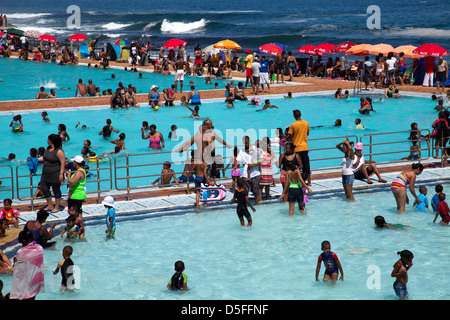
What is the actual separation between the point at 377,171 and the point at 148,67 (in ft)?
93.7

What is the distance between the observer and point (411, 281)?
10.5 metres

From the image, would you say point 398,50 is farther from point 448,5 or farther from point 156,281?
point 448,5

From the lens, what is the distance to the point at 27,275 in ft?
27.9

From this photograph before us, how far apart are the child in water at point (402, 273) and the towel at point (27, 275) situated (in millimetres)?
5345

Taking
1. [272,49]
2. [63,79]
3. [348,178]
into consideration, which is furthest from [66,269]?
[63,79]

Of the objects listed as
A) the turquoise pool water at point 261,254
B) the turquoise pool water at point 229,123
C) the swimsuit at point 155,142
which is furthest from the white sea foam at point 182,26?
the turquoise pool water at point 261,254

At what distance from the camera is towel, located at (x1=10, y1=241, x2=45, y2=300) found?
27.8 ft

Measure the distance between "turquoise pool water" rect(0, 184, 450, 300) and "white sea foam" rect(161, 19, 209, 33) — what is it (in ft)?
283

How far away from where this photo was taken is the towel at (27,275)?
27.8 ft

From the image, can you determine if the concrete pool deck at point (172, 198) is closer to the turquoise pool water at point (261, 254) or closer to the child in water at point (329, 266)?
the turquoise pool water at point (261, 254)

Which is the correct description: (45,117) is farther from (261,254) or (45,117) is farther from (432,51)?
(432,51)
